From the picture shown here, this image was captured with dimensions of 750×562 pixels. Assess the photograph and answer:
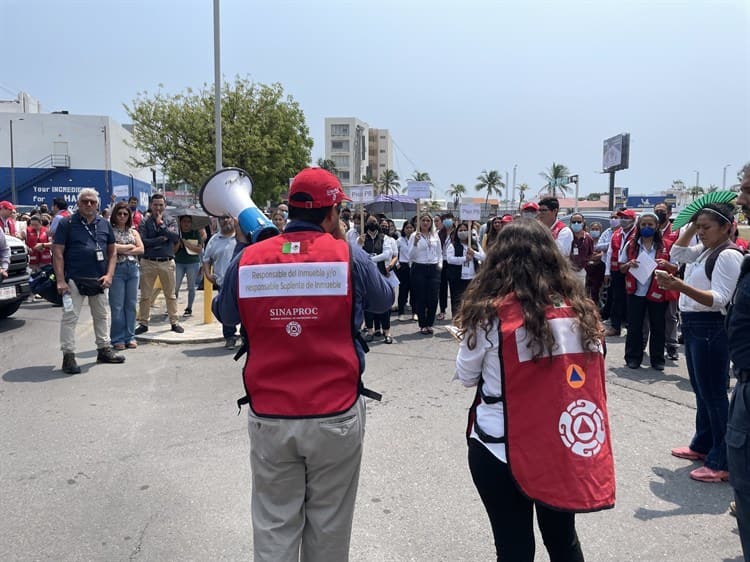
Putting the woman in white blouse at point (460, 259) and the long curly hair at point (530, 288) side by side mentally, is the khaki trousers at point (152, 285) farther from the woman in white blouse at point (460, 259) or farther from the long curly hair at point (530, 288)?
the long curly hair at point (530, 288)

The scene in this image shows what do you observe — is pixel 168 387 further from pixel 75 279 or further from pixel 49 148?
pixel 49 148

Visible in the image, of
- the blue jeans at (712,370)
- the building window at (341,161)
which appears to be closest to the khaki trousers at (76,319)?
the blue jeans at (712,370)

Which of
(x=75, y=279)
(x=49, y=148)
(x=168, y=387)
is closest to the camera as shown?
(x=168, y=387)

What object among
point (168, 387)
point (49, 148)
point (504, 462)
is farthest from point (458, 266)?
point (49, 148)

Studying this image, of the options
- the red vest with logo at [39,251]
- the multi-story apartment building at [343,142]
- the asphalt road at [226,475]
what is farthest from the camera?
the multi-story apartment building at [343,142]

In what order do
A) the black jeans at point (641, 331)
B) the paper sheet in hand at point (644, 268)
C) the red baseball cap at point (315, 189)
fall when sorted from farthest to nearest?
the black jeans at point (641, 331) → the paper sheet in hand at point (644, 268) → the red baseball cap at point (315, 189)

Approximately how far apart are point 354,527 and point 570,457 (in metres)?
1.83

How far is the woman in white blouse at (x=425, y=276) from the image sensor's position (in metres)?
9.48

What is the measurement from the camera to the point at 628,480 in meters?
4.14

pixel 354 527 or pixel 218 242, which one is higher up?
pixel 218 242

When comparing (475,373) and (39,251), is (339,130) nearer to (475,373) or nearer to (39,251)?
(39,251)

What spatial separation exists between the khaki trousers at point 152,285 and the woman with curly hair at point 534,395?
7.64 m

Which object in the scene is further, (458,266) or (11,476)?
(458,266)

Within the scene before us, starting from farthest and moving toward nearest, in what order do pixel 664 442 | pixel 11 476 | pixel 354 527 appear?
pixel 664 442 < pixel 11 476 < pixel 354 527
